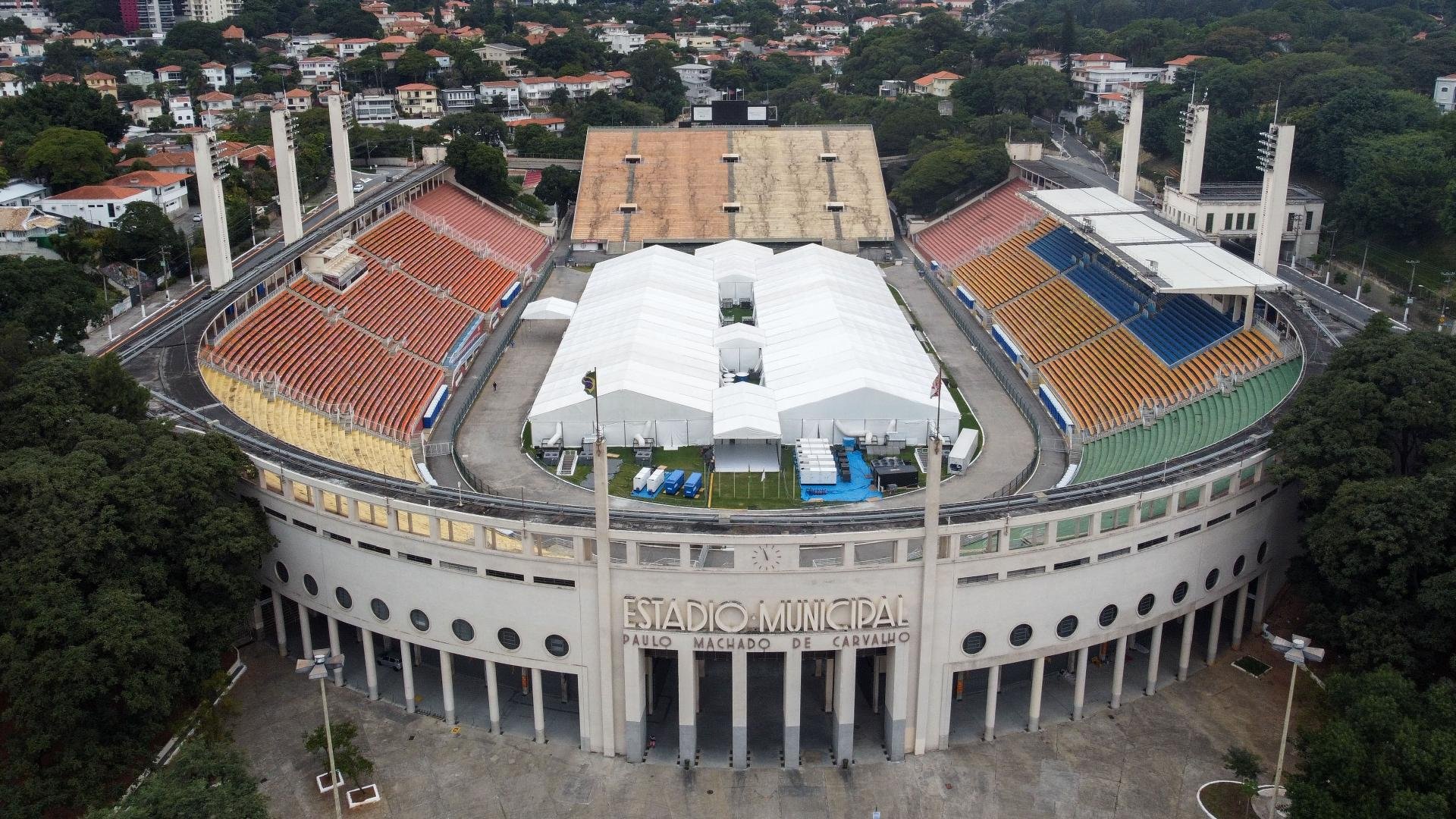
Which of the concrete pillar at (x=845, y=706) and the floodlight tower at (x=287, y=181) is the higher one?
the floodlight tower at (x=287, y=181)

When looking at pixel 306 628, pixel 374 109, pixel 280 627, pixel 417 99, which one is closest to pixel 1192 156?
pixel 306 628

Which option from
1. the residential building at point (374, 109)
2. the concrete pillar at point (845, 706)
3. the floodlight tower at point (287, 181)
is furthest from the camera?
the residential building at point (374, 109)

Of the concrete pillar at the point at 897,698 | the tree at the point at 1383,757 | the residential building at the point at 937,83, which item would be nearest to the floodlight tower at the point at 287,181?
the concrete pillar at the point at 897,698

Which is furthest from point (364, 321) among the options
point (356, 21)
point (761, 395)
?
point (356, 21)

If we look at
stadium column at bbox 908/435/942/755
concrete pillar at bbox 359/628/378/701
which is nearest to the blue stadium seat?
stadium column at bbox 908/435/942/755

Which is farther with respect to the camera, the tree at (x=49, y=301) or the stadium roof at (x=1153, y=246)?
the tree at (x=49, y=301)

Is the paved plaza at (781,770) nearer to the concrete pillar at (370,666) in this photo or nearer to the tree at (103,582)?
the concrete pillar at (370,666)

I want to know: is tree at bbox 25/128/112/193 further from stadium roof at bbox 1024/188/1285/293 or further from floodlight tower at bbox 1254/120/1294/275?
floodlight tower at bbox 1254/120/1294/275

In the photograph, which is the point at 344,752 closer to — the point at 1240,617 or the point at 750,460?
the point at 750,460
